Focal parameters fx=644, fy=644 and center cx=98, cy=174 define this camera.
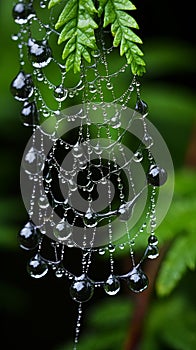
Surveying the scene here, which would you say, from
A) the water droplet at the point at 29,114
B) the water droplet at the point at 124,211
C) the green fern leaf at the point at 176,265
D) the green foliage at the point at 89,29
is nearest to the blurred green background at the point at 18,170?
the green fern leaf at the point at 176,265

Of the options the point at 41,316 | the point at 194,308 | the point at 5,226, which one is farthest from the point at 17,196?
the point at 194,308

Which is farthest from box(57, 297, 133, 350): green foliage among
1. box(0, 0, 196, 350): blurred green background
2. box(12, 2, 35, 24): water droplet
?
box(12, 2, 35, 24): water droplet

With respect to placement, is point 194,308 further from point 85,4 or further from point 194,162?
point 85,4

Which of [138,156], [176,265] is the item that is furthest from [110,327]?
[138,156]

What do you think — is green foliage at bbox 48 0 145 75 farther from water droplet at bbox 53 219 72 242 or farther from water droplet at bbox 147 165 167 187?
water droplet at bbox 53 219 72 242

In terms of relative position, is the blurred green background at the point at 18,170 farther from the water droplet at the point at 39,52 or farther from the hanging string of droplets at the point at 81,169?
the water droplet at the point at 39,52

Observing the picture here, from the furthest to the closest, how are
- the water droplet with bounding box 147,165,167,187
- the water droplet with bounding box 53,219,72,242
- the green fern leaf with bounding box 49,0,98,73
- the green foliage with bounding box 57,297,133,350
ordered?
the green foliage with bounding box 57,297,133,350 → the water droplet with bounding box 53,219,72,242 → the water droplet with bounding box 147,165,167,187 → the green fern leaf with bounding box 49,0,98,73
